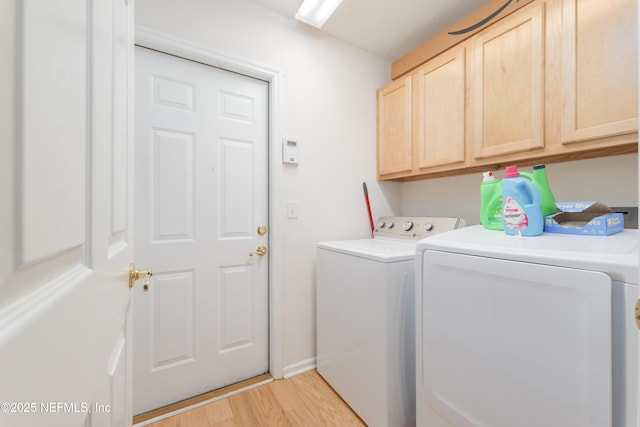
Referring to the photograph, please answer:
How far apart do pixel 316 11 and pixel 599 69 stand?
1.54 m

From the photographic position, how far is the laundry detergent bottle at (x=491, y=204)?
1.24 metres

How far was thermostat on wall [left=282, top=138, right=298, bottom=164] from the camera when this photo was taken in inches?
68.9

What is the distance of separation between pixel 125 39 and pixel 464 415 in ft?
5.34

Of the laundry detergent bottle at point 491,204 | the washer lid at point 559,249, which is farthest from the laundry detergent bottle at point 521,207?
the laundry detergent bottle at point 491,204

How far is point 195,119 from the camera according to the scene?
1541mm

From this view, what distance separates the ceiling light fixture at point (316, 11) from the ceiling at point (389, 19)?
63 millimetres

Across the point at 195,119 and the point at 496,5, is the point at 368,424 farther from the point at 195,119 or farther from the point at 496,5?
the point at 496,5

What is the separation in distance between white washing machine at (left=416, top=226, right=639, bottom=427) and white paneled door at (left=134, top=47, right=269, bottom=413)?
114 centimetres

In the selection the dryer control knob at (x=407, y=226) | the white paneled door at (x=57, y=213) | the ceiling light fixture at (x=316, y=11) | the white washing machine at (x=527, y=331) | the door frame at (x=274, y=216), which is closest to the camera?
the white paneled door at (x=57, y=213)

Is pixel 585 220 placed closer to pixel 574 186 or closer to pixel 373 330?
pixel 574 186

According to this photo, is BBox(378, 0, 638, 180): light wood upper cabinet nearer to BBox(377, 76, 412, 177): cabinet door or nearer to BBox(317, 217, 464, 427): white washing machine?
BBox(377, 76, 412, 177): cabinet door

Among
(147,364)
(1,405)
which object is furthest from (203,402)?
(1,405)

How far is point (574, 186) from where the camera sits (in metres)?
1.43

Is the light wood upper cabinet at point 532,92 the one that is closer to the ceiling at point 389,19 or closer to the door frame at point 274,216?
the ceiling at point 389,19
